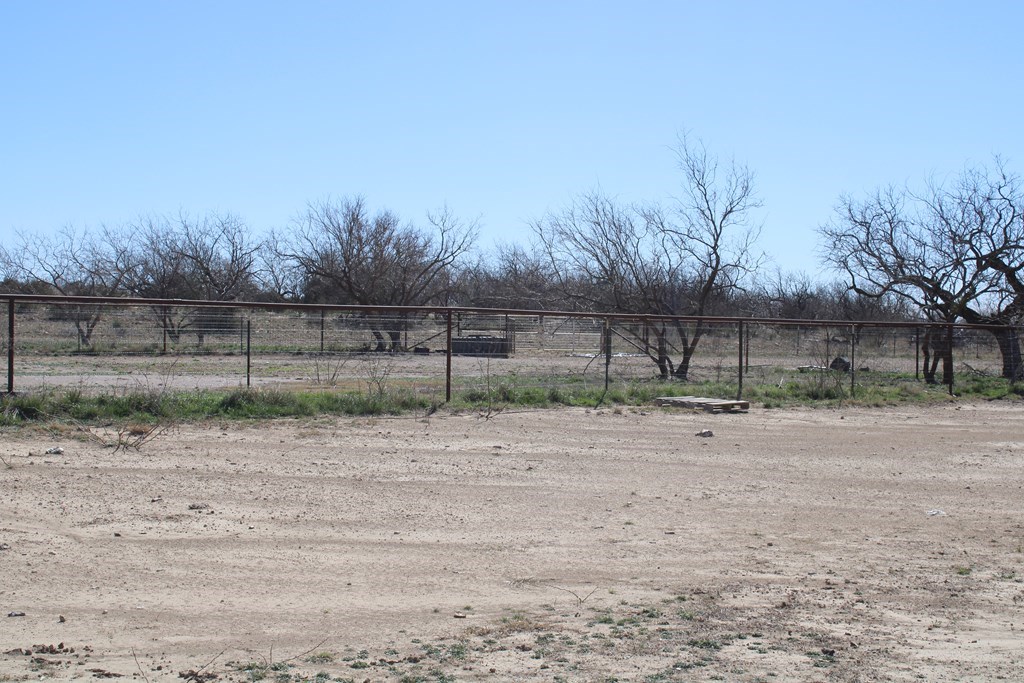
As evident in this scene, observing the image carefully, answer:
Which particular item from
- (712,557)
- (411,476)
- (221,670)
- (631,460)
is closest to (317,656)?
(221,670)

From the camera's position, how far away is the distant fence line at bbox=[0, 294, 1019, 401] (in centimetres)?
1512

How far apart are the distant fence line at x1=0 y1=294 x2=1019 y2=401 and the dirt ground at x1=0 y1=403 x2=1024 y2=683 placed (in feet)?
13.1

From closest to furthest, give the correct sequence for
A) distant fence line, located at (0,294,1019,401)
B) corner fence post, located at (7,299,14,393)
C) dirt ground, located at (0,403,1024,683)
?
1. dirt ground, located at (0,403,1024,683)
2. corner fence post, located at (7,299,14,393)
3. distant fence line, located at (0,294,1019,401)

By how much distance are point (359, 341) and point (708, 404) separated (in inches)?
251

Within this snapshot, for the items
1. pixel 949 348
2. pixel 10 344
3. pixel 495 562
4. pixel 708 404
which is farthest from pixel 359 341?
pixel 949 348

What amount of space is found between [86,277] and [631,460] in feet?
108

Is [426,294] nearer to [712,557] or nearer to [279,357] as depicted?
[279,357]

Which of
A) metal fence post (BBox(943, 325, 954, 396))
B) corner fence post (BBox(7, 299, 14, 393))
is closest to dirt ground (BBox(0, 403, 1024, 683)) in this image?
corner fence post (BBox(7, 299, 14, 393))

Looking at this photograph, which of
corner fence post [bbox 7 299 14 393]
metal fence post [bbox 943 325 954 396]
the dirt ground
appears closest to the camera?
the dirt ground

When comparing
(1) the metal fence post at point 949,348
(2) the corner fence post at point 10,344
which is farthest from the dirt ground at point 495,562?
(1) the metal fence post at point 949,348

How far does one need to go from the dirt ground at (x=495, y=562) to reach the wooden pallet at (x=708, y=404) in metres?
4.67

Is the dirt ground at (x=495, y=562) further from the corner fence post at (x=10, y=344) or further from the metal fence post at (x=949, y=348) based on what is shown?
the metal fence post at (x=949, y=348)

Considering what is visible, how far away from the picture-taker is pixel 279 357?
708 inches

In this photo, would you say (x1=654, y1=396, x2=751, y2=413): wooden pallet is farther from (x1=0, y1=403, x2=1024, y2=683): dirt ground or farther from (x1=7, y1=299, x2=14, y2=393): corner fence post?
(x1=7, y1=299, x2=14, y2=393): corner fence post
